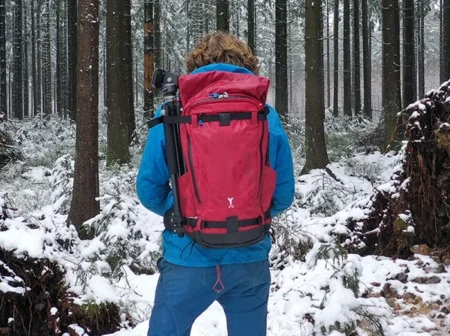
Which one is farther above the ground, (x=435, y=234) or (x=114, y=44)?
(x=114, y=44)

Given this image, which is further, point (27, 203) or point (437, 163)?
point (27, 203)

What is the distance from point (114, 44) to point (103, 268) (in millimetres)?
7945

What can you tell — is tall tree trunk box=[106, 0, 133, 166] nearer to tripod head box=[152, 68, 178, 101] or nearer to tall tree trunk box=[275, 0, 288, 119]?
tall tree trunk box=[275, 0, 288, 119]

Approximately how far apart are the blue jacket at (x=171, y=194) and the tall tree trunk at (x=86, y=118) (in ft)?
13.5

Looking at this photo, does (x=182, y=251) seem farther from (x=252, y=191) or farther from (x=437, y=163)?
(x=437, y=163)

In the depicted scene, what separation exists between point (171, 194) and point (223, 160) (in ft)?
1.38

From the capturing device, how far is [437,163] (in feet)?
15.5

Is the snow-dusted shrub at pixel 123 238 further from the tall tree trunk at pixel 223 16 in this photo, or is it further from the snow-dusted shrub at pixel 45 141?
the snow-dusted shrub at pixel 45 141

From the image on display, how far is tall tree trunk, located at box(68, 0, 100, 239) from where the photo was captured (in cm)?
611

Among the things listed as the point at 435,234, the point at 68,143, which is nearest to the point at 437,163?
the point at 435,234

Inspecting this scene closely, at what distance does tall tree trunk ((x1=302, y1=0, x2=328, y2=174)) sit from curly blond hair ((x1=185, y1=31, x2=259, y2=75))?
8034mm

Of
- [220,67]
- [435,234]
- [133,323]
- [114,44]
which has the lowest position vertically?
[133,323]

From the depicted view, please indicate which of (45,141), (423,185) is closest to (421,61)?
(45,141)

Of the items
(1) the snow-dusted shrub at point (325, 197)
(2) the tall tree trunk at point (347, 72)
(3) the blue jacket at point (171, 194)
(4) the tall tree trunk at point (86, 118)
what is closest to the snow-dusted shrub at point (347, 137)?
(2) the tall tree trunk at point (347, 72)
